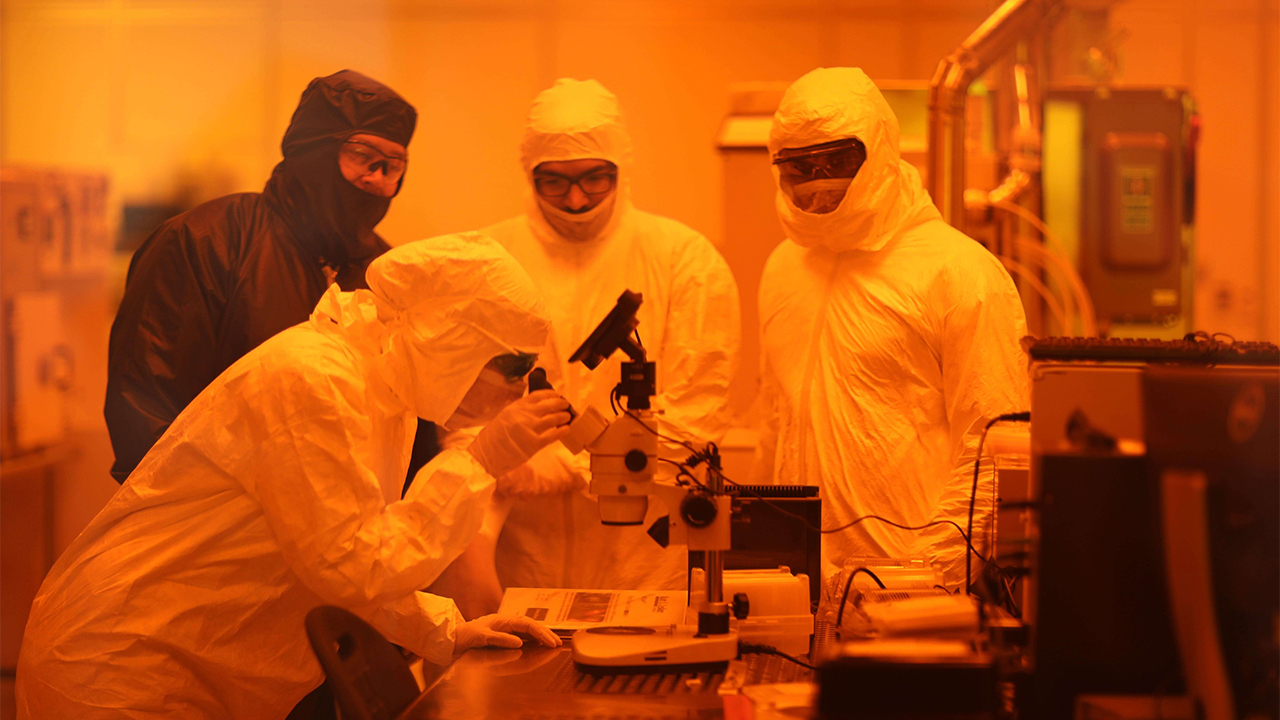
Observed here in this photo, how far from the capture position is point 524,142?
225cm

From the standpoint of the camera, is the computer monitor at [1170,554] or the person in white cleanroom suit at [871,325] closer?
the computer monitor at [1170,554]

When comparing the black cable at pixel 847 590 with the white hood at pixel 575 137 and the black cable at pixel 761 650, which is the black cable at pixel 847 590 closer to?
the black cable at pixel 761 650

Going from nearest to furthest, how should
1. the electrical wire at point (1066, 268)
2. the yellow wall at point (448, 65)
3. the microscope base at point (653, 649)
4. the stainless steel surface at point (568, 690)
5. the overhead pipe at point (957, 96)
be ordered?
the stainless steel surface at point (568, 690) → the microscope base at point (653, 649) → the overhead pipe at point (957, 96) → the electrical wire at point (1066, 268) → the yellow wall at point (448, 65)

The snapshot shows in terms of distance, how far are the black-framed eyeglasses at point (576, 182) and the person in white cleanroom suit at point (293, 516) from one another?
0.75m

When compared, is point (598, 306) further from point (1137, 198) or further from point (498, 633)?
point (1137, 198)

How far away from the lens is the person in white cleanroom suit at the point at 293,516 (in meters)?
1.30

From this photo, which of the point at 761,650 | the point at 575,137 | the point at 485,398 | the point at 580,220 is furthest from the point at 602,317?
the point at 761,650

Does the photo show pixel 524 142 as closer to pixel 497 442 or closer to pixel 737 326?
pixel 737 326

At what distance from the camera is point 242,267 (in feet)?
Answer: 6.88

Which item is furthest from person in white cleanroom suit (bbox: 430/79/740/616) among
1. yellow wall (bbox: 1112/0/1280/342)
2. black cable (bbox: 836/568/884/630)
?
yellow wall (bbox: 1112/0/1280/342)

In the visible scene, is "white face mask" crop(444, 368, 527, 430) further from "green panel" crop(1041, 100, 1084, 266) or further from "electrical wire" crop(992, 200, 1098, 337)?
"green panel" crop(1041, 100, 1084, 266)

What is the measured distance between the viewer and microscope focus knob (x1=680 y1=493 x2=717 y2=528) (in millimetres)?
1283

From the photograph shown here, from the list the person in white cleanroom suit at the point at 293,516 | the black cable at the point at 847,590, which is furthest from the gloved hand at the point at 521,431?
the black cable at the point at 847,590

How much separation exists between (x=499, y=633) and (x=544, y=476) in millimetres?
644
